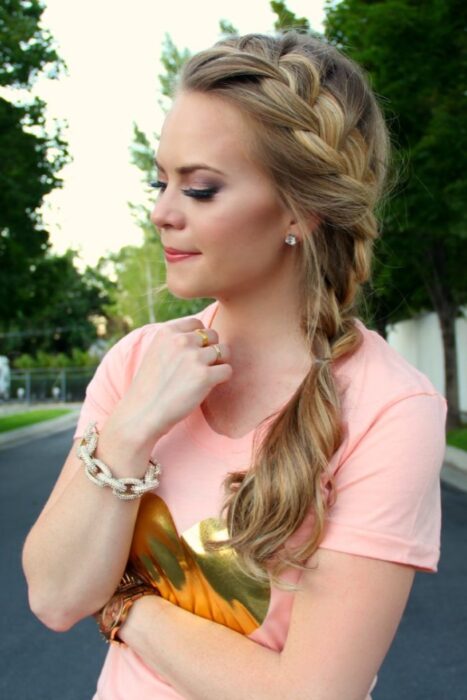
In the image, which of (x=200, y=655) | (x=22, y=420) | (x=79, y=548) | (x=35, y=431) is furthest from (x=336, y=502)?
(x=22, y=420)

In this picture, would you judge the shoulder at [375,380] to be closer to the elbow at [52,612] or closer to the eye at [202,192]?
the eye at [202,192]

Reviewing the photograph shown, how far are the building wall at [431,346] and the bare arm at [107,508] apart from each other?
788 inches

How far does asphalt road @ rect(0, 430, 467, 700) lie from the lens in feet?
14.3

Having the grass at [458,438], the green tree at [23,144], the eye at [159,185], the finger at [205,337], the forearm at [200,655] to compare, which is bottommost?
the grass at [458,438]

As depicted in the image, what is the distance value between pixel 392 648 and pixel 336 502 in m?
3.93

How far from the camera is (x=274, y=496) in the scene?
1.43 m

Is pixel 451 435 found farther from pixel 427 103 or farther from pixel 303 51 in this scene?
pixel 303 51

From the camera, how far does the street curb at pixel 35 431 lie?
20953 millimetres

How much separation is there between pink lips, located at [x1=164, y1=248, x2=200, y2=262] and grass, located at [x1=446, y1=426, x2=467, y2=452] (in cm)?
1279

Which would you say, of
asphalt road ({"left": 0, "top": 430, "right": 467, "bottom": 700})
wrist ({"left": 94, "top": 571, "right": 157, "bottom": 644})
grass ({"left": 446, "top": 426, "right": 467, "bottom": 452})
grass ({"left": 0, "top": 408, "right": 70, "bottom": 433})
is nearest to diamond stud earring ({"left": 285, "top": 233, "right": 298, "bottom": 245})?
wrist ({"left": 94, "top": 571, "right": 157, "bottom": 644})

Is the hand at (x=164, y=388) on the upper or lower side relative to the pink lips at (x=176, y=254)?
lower

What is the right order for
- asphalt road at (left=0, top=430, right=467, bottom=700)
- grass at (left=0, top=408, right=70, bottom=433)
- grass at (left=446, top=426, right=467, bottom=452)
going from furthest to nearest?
grass at (left=0, top=408, right=70, bottom=433), grass at (left=446, top=426, right=467, bottom=452), asphalt road at (left=0, top=430, right=467, bottom=700)

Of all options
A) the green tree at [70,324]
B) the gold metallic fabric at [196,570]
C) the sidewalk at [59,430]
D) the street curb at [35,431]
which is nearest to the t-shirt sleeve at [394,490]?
the gold metallic fabric at [196,570]

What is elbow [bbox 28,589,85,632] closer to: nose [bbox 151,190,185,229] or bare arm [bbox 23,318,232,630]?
bare arm [bbox 23,318,232,630]
